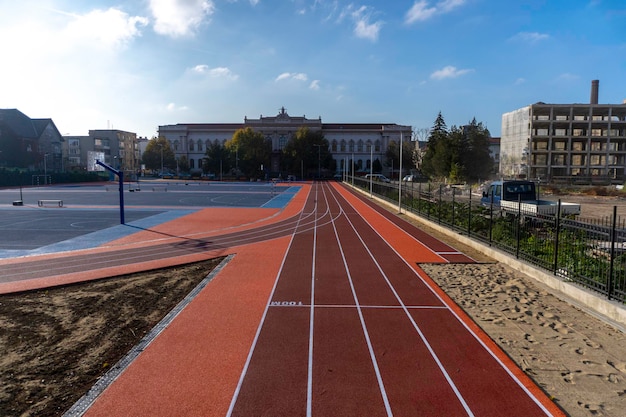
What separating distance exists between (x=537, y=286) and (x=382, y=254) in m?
5.07

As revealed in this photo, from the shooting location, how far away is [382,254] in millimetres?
13984

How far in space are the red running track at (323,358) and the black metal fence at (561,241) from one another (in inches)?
121

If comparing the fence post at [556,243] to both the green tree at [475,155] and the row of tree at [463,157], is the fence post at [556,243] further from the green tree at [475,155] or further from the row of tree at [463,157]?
the green tree at [475,155]

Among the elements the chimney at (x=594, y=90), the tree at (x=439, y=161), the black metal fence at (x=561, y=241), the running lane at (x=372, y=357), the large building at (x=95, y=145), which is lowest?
the running lane at (x=372, y=357)

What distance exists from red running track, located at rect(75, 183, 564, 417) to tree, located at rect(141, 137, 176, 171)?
100515mm

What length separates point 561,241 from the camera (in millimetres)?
10227

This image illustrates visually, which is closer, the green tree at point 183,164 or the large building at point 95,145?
the large building at point 95,145

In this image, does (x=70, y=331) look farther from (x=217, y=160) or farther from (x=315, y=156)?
(x=315, y=156)

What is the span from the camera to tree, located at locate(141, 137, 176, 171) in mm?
103062

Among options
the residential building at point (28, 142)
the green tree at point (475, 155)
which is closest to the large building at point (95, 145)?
the residential building at point (28, 142)

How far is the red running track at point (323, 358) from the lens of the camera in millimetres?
5023

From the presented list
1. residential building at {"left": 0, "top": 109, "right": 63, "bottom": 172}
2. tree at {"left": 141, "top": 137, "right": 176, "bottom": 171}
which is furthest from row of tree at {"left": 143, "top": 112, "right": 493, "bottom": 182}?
residential building at {"left": 0, "top": 109, "right": 63, "bottom": 172}

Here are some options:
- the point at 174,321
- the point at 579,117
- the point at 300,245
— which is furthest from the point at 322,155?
the point at 174,321

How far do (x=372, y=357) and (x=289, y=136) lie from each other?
10496 centimetres
